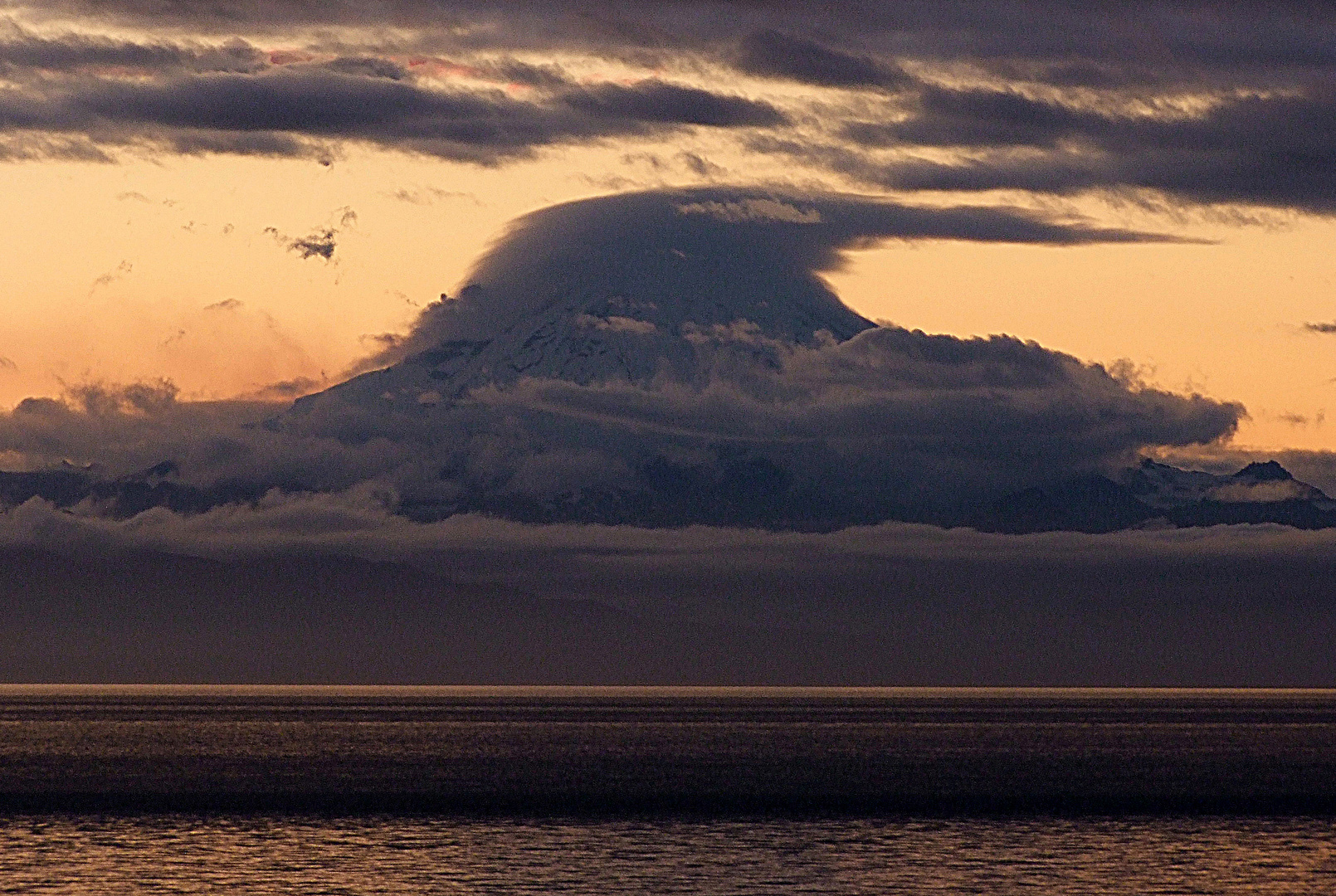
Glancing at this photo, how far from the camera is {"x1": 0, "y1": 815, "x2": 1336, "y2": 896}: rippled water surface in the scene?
97.2 meters

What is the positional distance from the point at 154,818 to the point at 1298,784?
3920 inches

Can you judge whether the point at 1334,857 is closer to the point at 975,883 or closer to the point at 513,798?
the point at 975,883

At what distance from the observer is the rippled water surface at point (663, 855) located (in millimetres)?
97250

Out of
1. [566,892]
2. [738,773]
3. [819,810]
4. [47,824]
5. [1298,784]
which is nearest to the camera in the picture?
[566,892]

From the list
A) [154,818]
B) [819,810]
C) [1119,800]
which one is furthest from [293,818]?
[1119,800]

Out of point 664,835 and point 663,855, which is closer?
point 663,855

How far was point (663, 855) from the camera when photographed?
111 m

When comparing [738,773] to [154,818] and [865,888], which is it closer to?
[154,818]

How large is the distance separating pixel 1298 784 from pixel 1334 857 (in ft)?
242

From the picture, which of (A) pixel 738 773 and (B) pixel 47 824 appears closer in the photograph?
(B) pixel 47 824

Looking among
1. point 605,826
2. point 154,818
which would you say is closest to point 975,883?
point 605,826

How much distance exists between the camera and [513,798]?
526 feet

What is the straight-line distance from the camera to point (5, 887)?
3706 inches

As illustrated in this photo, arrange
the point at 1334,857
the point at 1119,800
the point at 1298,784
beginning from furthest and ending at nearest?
the point at 1298,784 → the point at 1119,800 → the point at 1334,857
